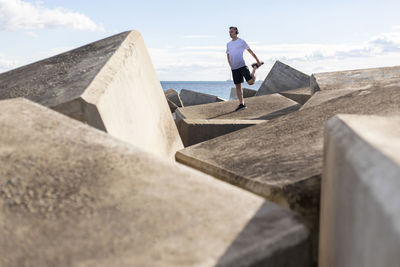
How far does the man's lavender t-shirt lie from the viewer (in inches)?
222

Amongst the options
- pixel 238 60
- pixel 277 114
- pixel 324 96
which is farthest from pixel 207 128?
pixel 238 60

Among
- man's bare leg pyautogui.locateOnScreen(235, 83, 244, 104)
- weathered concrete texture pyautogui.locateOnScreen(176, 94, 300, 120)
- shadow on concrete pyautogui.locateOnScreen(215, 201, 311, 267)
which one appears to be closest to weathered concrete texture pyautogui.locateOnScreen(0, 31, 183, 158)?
shadow on concrete pyautogui.locateOnScreen(215, 201, 311, 267)

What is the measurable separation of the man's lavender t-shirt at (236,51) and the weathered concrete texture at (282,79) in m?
2.06

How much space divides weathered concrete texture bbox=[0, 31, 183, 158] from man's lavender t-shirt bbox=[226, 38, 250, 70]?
2.92 meters

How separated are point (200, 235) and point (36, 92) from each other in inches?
55.5

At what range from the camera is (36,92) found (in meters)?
2.08

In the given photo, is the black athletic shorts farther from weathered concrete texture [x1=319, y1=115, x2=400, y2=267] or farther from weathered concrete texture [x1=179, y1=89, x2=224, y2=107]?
weathered concrete texture [x1=319, y1=115, x2=400, y2=267]

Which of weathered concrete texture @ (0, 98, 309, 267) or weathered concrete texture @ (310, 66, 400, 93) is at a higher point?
weathered concrete texture @ (0, 98, 309, 267)

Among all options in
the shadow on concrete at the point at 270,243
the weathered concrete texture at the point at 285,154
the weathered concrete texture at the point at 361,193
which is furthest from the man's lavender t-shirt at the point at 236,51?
the shadow on concrete at the point at 270,243

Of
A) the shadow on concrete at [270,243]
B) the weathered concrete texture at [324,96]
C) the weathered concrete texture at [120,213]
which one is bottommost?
the weathered concrete texture at [324,96]

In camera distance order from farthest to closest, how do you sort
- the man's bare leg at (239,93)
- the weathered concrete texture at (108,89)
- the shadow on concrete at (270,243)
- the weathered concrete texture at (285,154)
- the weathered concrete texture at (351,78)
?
the man's bare leg at (239,93)
the weathered concrete texture at (351,78)
the weathered concrete texture at (108,89)
the weathered concrete texture at (285,154)
the shadow on concrete at (270,243)

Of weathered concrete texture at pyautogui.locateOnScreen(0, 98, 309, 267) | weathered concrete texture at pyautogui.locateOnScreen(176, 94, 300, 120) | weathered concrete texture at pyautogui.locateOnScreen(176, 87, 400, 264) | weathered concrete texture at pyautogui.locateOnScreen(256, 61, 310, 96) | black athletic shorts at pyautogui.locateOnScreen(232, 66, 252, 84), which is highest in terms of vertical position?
weathered concrete texture at pyautogui.locateOnScreen(0, 98, 309, 267)

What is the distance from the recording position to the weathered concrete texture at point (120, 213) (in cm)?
91

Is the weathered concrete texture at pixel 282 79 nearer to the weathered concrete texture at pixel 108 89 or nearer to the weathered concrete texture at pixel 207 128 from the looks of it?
the weathered concrete texture at pixel 207 128
